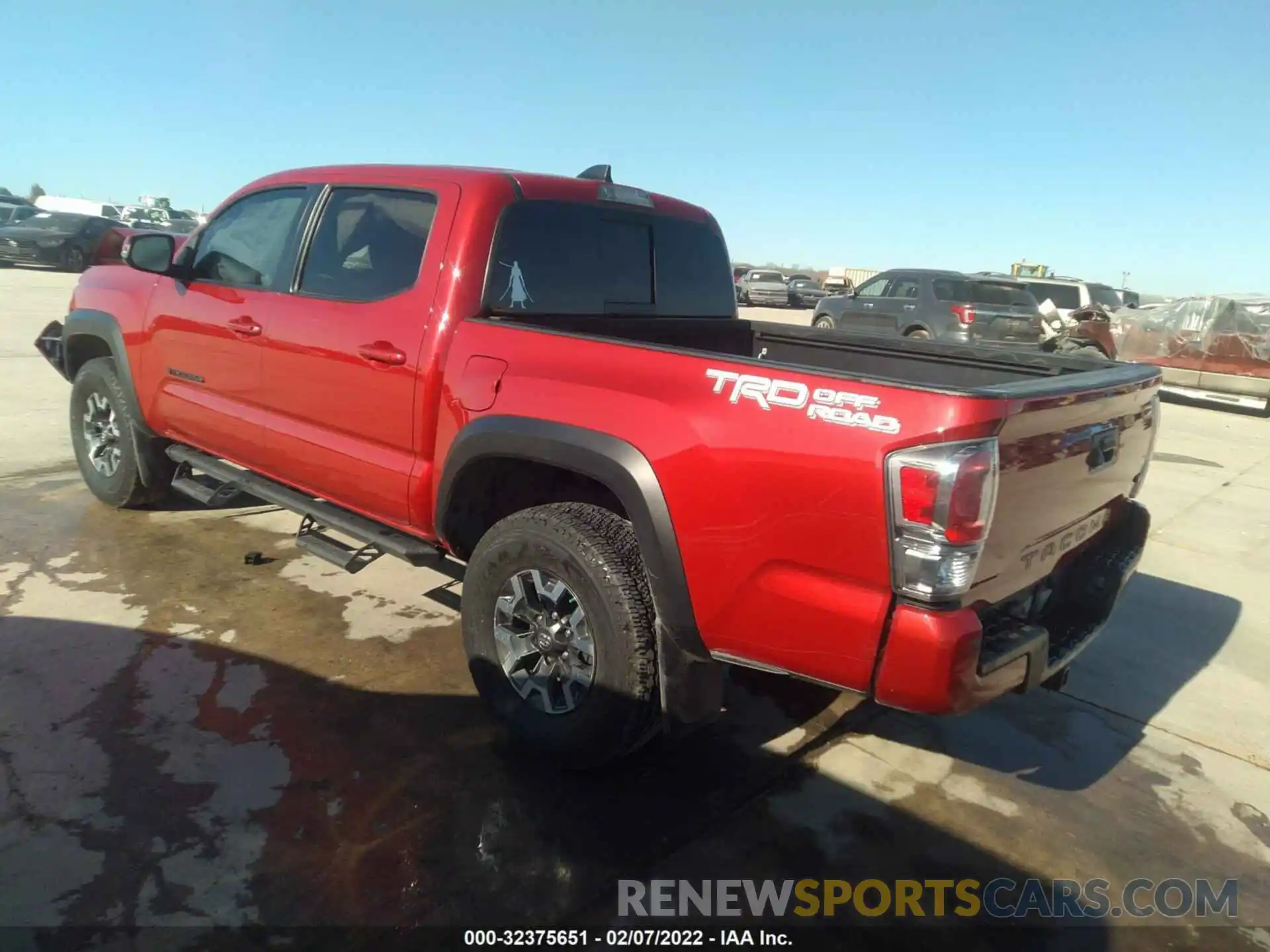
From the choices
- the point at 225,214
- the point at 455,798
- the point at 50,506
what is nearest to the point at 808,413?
the point at 455,798

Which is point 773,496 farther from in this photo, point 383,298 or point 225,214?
point 225,214

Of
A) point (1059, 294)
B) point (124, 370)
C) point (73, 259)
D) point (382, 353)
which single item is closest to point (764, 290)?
point (1059, 294)

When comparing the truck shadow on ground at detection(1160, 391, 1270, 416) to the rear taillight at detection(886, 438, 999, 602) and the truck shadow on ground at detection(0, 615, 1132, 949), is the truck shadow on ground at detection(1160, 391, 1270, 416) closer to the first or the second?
the truck shadow on ground at detection(0, 615, 1132, 949)

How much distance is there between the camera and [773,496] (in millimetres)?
2244

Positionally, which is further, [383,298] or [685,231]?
[685,231]

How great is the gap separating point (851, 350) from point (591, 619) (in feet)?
6.18

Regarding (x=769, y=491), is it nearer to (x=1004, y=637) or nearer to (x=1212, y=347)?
(x=1004, y=637)

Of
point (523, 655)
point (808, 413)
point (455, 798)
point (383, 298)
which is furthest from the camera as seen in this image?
point (383, 298)

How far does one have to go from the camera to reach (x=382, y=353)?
323 centimetres

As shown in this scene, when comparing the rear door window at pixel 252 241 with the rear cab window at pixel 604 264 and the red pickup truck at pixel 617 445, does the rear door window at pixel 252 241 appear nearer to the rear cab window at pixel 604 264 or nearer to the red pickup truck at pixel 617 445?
the red pickup truck at pixel 617 445

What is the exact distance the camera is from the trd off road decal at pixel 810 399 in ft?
6.93

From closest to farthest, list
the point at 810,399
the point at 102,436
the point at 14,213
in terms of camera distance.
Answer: the point at 810,399
the point at 102,436
the point at 14,213

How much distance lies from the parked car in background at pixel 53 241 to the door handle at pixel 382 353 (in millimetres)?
21175

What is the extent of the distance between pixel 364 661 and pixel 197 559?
1.51 m
